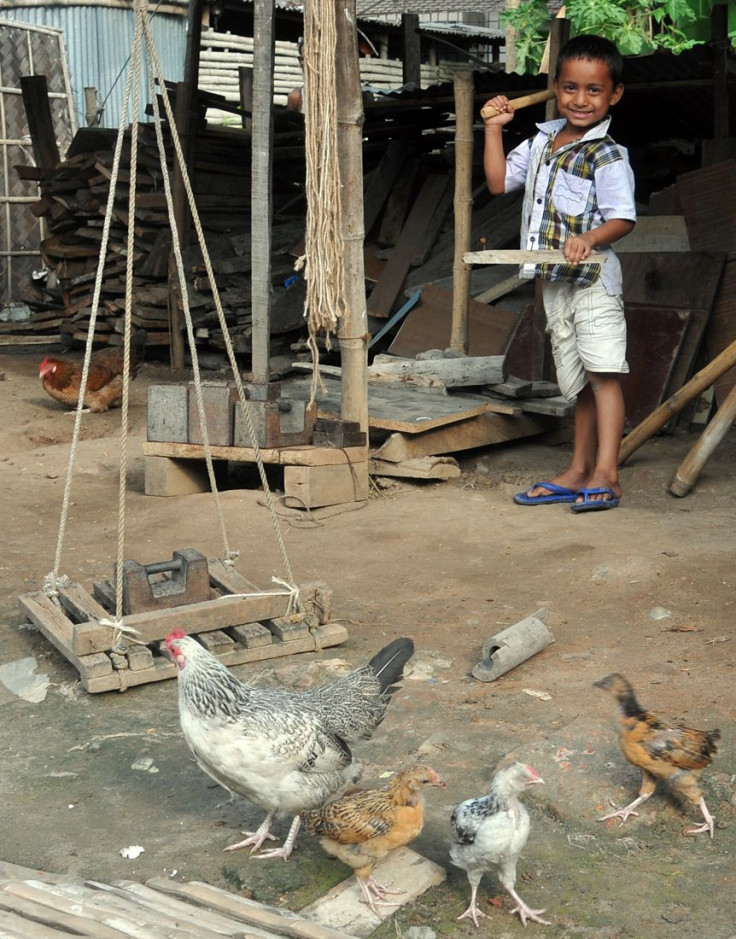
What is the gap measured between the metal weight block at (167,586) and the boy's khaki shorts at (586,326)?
103 inches

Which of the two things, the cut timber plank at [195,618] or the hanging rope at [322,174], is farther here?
the hanging rope at [322,174]

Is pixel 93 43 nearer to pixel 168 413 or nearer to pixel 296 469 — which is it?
pixel 168 413

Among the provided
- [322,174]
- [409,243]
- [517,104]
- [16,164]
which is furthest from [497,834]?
[16,164]

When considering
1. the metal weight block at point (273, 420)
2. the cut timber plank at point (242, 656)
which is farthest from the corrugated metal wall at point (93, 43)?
the cut timber plank at point (242, 656)

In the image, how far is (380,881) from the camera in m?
3.13

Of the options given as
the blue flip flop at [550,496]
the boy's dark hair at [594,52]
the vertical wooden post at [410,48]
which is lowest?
the blue flip flop at [550,496]

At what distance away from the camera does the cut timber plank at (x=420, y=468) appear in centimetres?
713

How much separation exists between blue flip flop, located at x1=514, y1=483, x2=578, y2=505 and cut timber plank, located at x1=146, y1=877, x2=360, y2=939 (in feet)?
12.7

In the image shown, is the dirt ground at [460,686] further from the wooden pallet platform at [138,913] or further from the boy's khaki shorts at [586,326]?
the boy's khaki shorts at [586,326]

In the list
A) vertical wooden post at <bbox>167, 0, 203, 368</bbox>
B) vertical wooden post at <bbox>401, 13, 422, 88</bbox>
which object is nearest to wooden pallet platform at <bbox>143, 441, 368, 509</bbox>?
vertical wooden post at <bbox>167, 0, 203, 368</bbox>

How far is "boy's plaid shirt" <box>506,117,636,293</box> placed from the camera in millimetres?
6098

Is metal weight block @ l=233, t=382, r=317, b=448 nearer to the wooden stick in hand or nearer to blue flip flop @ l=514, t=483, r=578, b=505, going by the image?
blue flip flop @ l=514, t=483, r=578, b=505

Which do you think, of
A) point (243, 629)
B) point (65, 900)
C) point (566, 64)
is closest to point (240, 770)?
point (65, 900)

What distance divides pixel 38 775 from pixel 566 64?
4.45 m
